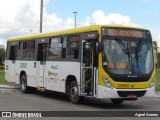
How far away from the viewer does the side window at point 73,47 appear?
55.2 feet

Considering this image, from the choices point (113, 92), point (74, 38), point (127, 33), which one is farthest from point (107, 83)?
point (74, 38)

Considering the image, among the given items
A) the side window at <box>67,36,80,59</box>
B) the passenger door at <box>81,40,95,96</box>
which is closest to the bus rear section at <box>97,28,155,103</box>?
the passenger door at <box>81,40,95,96</box>

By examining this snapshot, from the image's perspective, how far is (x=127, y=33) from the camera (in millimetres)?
15938

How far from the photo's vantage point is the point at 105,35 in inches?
608

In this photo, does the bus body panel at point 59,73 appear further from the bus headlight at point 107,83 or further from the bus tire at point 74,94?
the bus headlight at point 107,83

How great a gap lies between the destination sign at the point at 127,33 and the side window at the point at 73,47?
1.75 meters

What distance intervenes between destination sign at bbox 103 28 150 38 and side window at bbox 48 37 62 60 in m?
3.37

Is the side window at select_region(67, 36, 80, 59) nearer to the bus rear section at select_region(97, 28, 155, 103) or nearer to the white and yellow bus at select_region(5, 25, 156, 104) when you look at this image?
the white and yellow bus at select_region(5, 25, 156, 104)

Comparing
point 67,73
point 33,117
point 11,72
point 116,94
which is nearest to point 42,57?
point 67,73

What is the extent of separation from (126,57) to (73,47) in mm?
2601

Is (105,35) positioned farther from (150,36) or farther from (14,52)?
(14,52)

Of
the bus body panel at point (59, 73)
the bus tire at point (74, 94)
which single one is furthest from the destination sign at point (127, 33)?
the bus tire at point (74, 94)

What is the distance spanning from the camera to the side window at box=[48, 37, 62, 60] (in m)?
18.4

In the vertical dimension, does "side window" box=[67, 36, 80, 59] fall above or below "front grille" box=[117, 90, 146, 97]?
above
